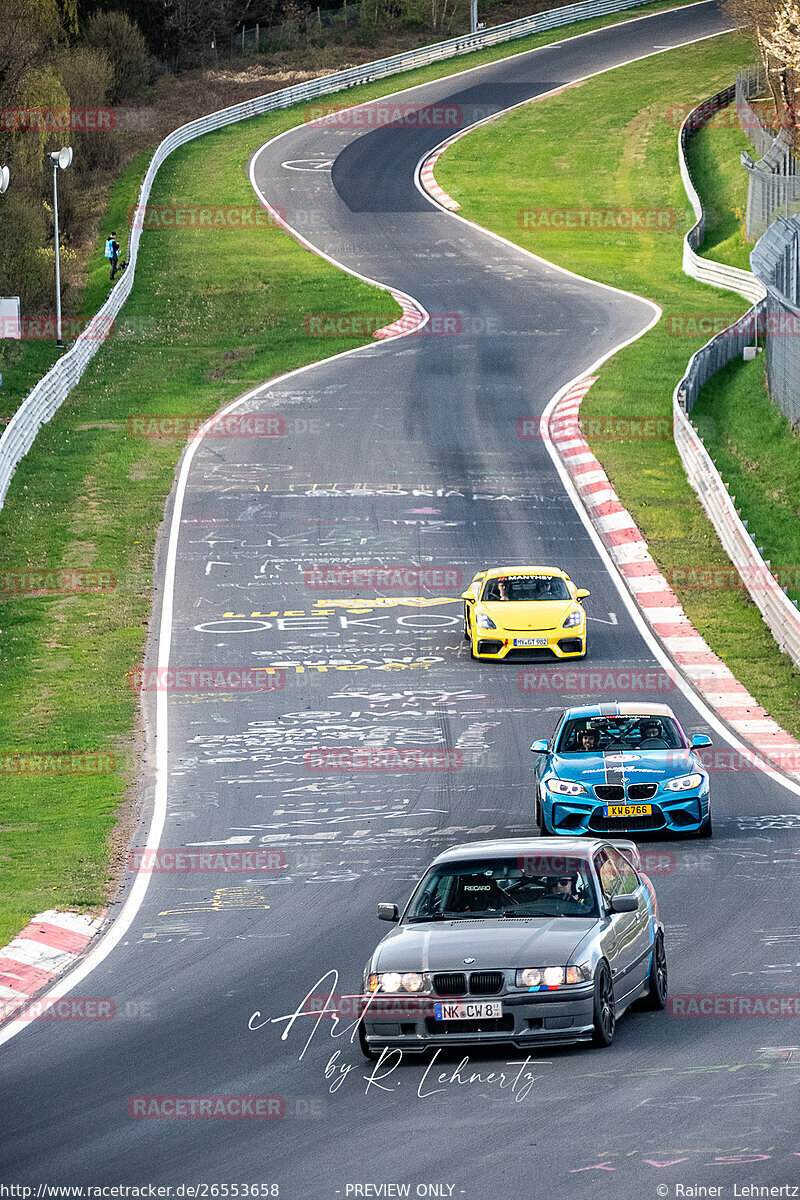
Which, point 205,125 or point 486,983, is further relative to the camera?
point 205,125

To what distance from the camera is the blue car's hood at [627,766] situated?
17250 millimetres

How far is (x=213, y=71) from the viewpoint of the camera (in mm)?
91062

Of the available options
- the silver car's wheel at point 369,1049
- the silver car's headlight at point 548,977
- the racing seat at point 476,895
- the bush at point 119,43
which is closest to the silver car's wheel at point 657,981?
the racing seat at point 476,895

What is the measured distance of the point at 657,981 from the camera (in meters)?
11.7

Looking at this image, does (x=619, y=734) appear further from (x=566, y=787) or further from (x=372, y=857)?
(x=372, y=857)

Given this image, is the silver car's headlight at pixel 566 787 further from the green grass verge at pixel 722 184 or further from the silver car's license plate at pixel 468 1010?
the green grass verge at pixel 722 184

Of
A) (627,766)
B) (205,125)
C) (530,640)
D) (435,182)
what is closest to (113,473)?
(530,640)

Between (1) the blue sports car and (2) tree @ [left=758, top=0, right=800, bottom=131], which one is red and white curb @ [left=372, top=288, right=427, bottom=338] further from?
(1) the blue sports car

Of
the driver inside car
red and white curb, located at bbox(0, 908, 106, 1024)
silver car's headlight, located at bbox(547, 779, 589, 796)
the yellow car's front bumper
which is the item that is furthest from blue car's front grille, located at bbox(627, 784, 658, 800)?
the yellow car's front bumper

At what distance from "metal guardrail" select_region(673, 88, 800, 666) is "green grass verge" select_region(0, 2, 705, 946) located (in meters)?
9.88

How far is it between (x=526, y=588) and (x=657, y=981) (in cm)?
1597

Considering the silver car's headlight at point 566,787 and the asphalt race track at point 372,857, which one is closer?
the asphalt race track at point 372,857

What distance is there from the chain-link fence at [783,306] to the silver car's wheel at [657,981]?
82.9 ft

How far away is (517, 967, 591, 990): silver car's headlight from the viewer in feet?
33.7
